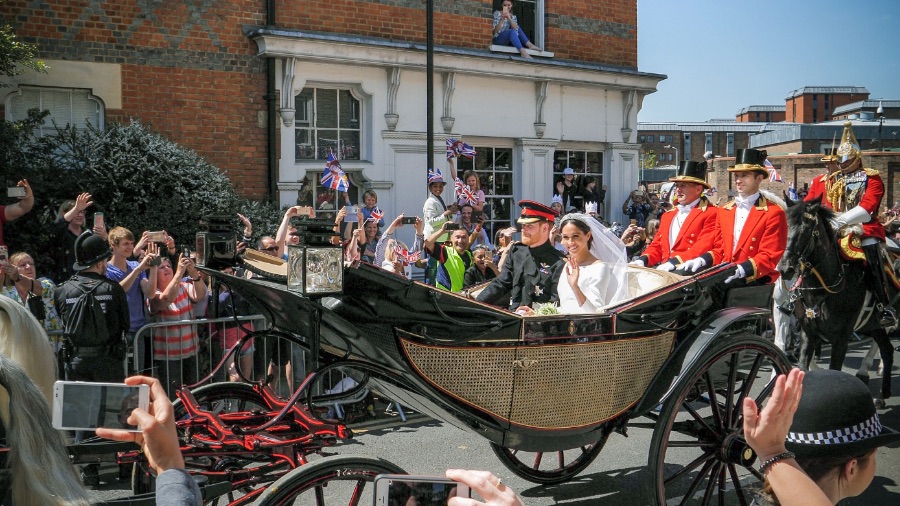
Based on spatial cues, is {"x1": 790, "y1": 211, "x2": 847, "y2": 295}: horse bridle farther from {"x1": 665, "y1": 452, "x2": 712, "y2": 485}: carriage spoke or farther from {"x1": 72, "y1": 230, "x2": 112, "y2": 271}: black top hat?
{"x1": 72, "y1": 230, "x2": 112, "y2": 271}: black top hat

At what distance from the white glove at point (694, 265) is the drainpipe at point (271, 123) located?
7.21 meters

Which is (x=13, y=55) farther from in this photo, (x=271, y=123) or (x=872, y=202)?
(x=872, y=202)

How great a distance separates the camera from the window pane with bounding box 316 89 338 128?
12.9 m

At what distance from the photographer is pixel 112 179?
9.73 meters

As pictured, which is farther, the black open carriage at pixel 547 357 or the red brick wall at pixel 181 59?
the red brick wall at pixel 181 59

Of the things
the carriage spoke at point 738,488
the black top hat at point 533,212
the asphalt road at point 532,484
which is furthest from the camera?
the black top hat at point 533,212

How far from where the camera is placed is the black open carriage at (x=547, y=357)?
3971 mm

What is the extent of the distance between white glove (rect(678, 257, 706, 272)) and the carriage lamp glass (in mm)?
3653

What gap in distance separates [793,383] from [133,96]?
10.8 metres

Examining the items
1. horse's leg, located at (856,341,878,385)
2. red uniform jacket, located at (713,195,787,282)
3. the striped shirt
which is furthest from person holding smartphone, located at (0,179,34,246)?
horse's leg, located at (856,341,878,385)

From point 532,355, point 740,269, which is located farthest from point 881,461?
point 532,355

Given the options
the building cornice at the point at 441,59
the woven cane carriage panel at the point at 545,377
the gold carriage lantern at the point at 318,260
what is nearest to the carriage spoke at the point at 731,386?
the woven cane carriage panel at the point at 545,377

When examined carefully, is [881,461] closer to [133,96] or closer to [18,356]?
[18,356]

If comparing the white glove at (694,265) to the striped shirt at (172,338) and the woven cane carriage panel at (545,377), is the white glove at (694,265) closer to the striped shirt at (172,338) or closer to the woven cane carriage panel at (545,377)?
the woven cane carriage panel at (545,377)
